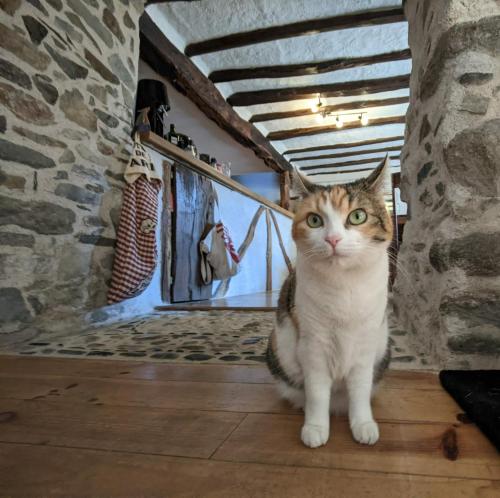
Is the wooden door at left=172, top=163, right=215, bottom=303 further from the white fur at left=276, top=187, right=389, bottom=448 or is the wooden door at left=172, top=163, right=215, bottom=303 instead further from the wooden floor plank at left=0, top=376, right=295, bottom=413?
the white fur at left=276, top=187, right=389, bottom=448

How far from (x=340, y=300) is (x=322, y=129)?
14.4 ft

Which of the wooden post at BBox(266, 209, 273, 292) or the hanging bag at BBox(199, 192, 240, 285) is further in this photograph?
the wooden post at BBox(266, 209, 273, 292)

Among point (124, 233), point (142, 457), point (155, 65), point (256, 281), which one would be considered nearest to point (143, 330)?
point (124, 233)

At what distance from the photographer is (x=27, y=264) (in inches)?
66.4

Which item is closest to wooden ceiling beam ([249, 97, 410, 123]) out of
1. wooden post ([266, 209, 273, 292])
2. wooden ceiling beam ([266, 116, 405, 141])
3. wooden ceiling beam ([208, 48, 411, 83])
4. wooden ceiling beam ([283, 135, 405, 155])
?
wooden ceiling beam ([266, 116, 405, 141])

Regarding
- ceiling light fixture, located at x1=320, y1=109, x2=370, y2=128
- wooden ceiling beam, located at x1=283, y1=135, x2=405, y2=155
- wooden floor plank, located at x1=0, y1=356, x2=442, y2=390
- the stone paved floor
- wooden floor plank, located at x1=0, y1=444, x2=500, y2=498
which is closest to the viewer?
wooden floor plank, located at x1=0, y1=444, x2=500, y2=498

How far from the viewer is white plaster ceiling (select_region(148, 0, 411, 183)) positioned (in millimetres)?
2627

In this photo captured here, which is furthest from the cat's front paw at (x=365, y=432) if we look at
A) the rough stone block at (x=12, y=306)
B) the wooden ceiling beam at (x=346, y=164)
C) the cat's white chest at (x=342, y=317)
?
the wooden ceiling beam at (x=346, y=164)

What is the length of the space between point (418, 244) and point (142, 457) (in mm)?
1215

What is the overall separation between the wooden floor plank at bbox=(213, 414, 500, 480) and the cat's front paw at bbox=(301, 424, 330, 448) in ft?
0.04

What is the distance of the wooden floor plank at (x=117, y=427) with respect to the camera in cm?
69

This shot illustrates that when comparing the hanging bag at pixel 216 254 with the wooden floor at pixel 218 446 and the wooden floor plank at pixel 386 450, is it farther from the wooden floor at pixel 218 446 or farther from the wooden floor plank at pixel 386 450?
the wooden floor plank at pixel 386 450

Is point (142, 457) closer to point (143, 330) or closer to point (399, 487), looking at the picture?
point (399, 487)

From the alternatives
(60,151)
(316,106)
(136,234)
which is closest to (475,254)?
(136,234)
